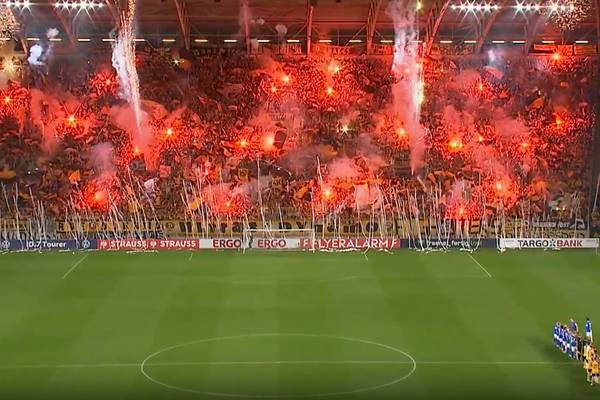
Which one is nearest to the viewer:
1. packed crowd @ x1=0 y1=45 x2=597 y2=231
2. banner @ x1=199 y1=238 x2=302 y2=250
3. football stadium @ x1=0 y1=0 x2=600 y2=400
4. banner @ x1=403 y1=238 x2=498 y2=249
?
banner @ x1=199 y1=238 x2=302 y2=250

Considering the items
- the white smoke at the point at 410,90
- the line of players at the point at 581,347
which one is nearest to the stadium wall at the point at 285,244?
the white smoke at the point at 410,90

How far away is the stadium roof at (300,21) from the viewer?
41.6 meters

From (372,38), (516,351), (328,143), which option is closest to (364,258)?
(328,143)

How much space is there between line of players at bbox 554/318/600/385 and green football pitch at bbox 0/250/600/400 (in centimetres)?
29

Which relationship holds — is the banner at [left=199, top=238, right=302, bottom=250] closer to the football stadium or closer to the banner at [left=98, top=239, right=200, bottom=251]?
the football stadium

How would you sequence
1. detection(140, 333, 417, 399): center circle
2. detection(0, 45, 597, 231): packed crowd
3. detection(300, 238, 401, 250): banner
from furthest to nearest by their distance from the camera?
detection(0, 45, 597, 231): packed crowd
detection(300, 238, 401, 250): banner
detection(140, 333, 417, 399): center circle

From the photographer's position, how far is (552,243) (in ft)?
134

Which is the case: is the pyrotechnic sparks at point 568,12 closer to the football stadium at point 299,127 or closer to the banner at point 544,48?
the football stadium at point 299,127

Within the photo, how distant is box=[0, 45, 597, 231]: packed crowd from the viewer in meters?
44.6

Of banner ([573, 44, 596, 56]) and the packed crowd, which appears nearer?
the packed crowd

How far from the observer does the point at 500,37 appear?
44844mm

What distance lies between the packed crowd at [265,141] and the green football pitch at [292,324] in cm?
629

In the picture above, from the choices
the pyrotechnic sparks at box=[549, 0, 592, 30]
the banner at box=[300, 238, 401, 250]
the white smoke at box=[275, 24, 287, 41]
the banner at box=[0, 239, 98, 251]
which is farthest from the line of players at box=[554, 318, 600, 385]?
the white smoke at box=[275, 24, 287, 41]

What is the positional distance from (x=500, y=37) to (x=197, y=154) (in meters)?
15.2
